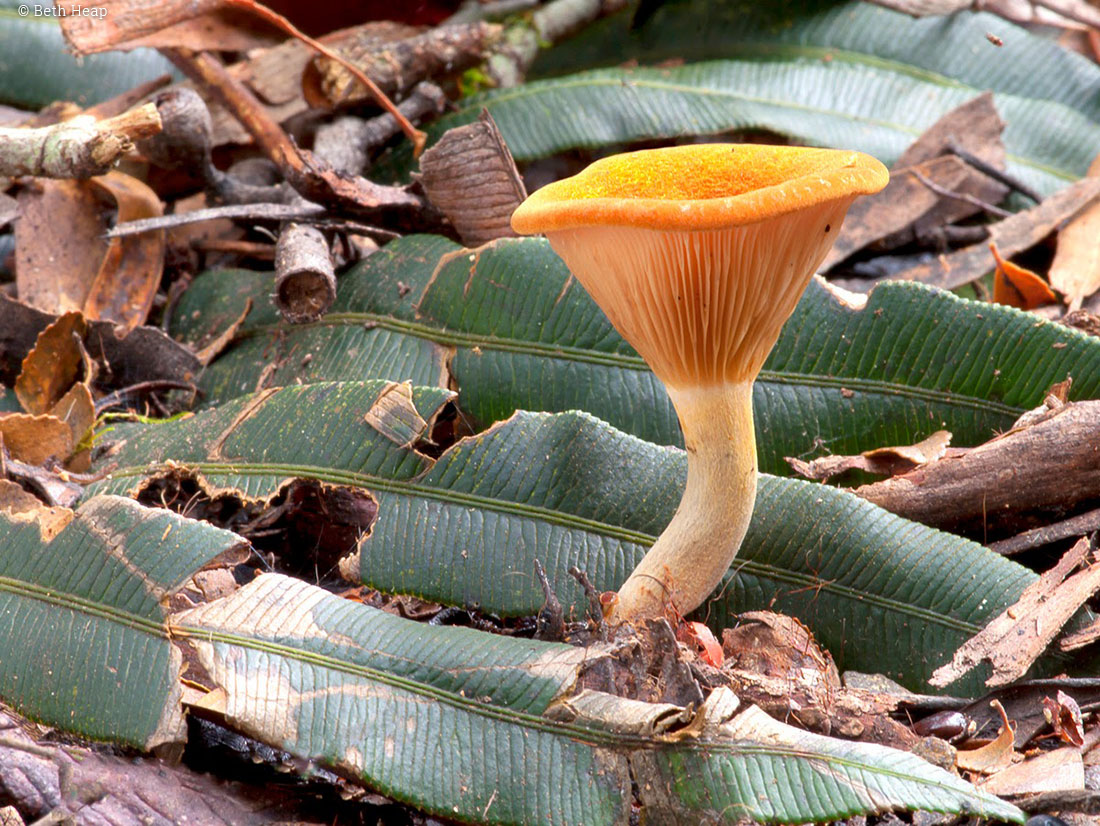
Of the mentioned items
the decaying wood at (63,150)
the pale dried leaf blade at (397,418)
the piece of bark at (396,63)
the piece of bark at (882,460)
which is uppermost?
the piece of bark at (396,63)

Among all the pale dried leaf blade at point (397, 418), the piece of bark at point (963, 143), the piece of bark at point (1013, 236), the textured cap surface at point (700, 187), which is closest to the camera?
the textured cap surface at point (700, 187)

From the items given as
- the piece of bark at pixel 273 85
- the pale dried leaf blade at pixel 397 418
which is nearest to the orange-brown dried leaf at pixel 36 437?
the pale dried leaf blade at pixel 397 418

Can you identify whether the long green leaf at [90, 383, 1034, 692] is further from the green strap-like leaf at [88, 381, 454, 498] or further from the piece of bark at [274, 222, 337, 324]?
the piece of bark at [274, 222, 337, 324]

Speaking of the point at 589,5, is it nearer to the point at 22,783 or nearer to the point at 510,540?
the point at 510,540

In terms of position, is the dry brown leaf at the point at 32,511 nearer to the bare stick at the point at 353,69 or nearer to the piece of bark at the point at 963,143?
the bare stick at the point at 353,69

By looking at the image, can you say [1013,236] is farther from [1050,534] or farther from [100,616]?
[100,616]

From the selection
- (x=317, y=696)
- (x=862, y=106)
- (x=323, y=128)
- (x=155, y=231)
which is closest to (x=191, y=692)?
(x=317, y=696)
